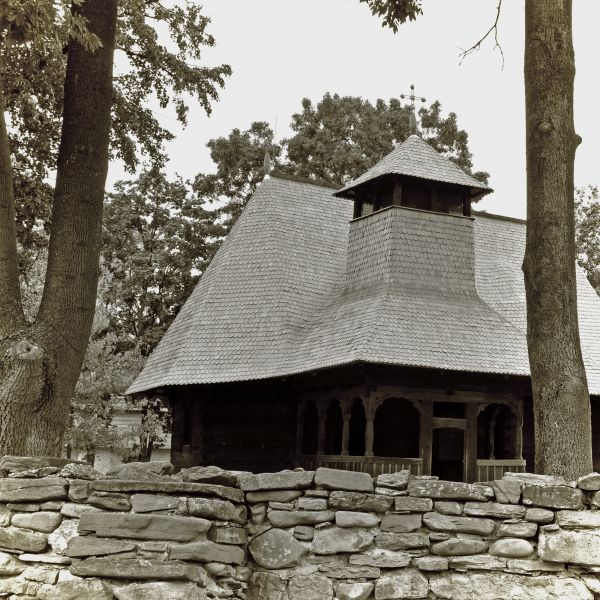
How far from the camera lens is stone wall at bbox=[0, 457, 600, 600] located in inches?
227

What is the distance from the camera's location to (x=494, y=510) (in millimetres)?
6234

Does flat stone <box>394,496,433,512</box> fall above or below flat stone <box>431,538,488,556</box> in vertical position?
above

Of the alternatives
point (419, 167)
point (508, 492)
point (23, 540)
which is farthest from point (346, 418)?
point (23, 540)

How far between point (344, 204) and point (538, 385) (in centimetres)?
1670

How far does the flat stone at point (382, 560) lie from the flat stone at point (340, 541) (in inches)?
2.2

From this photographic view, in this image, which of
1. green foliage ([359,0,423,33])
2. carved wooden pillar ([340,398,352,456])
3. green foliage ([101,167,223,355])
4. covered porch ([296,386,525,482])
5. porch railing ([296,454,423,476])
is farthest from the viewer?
green foliage ([101,167,223,355])

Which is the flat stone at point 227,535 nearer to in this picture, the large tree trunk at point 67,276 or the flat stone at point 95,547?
the flat stone at point 95,547

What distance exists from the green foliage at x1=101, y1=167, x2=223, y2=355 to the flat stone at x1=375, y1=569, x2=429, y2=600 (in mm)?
24595

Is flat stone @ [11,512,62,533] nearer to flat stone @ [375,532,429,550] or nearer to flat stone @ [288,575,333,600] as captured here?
flat stone @ [288,575,333,600]

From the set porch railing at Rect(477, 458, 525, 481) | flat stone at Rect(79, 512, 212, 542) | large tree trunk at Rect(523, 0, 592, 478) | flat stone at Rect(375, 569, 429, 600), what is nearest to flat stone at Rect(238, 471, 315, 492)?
flat stone at Rect(79, 512, 212, 542)

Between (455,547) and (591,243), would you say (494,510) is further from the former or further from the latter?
(591,243)

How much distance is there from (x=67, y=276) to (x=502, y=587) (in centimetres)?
475

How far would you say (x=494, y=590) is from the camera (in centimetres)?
605

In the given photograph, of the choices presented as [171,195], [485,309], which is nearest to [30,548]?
[485,309]
